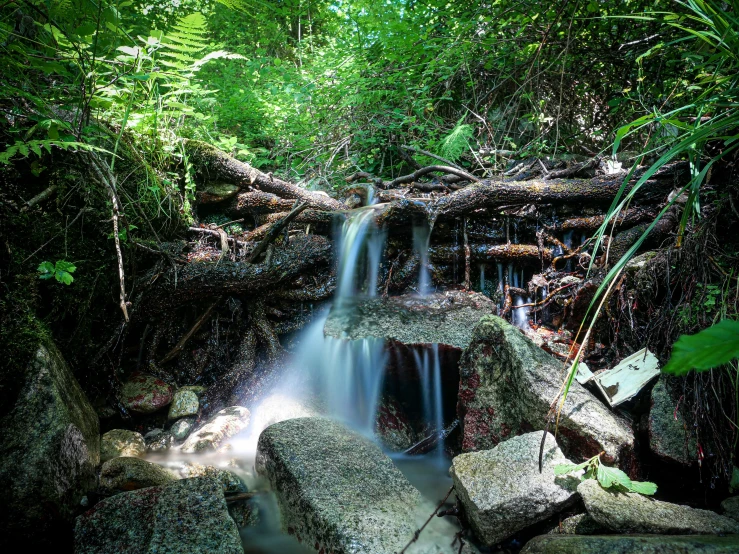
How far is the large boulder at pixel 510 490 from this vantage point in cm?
213

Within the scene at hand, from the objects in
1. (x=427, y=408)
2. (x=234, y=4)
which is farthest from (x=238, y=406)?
(x=234, y=4)

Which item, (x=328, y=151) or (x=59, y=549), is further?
(x=328, y=151)

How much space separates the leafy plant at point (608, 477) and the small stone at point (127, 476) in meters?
2.36

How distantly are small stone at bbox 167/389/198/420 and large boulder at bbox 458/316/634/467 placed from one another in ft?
8.03

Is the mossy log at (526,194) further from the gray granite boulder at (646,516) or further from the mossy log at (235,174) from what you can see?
the gray granite boulder at (646,516)

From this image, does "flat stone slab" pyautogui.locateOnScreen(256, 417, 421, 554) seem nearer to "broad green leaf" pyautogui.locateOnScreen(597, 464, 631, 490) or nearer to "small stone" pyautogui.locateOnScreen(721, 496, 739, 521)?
"broad green leaf" pyautogui.locateOnScreen(597, 464, 631, 490)

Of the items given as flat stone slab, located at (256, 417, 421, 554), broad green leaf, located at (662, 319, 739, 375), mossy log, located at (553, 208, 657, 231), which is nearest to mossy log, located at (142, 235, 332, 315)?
flat stone slab, located at (256, 417, 421, 554)

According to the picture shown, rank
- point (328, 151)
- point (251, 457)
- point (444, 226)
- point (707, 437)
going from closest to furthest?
1. point (707, 437)
2. point (251, 457)
3. point (444, 226)
4. point (328, 151)

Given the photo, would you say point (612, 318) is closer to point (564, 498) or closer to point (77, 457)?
point (564, 498)

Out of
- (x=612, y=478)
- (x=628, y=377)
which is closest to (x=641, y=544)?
(x=612, y=478)

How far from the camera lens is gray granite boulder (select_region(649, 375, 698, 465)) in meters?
2.42

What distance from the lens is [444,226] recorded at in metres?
5.15

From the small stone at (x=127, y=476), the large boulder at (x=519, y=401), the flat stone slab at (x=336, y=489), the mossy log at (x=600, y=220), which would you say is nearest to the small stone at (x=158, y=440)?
the small stone at (x=127, y=476)

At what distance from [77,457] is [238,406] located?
155cm
